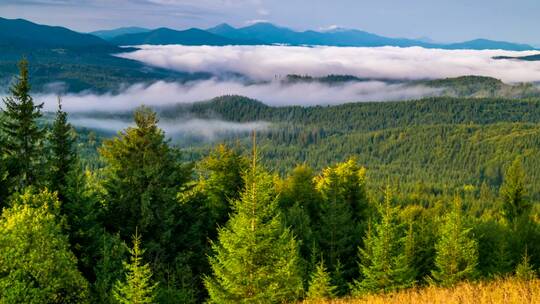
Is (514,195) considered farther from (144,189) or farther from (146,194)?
(146,194)

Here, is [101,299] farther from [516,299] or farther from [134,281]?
[516,299]

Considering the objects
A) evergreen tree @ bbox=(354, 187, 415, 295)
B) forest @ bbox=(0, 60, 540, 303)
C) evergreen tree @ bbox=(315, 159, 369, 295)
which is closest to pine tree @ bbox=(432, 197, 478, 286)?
forest @ bbox=(0, 60, 540, 303)

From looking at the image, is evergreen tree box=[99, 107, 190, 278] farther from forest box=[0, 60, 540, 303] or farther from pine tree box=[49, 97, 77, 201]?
pine tree box=[49, 97, 77, 201]

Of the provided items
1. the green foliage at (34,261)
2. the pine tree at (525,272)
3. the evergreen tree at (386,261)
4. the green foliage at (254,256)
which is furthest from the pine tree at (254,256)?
the evergreen tree at (386,261)

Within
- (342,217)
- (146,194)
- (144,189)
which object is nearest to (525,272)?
(342,217)

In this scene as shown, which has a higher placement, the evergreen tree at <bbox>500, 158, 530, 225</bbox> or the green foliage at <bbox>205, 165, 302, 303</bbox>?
the green foliage at <bbox>205, 165, 302, 303</bbox>

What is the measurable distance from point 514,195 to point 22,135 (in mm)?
57597

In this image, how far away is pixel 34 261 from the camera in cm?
2545

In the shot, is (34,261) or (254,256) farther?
(34,261)

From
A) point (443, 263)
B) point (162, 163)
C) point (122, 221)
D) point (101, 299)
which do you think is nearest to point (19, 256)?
point (101, 299)

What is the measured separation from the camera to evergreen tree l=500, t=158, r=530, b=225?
66312 mm

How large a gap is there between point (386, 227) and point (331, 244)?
13.4 metres

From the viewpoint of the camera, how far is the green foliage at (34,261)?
966 inches

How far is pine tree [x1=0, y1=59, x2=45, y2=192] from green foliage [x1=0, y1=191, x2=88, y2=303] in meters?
6.87
